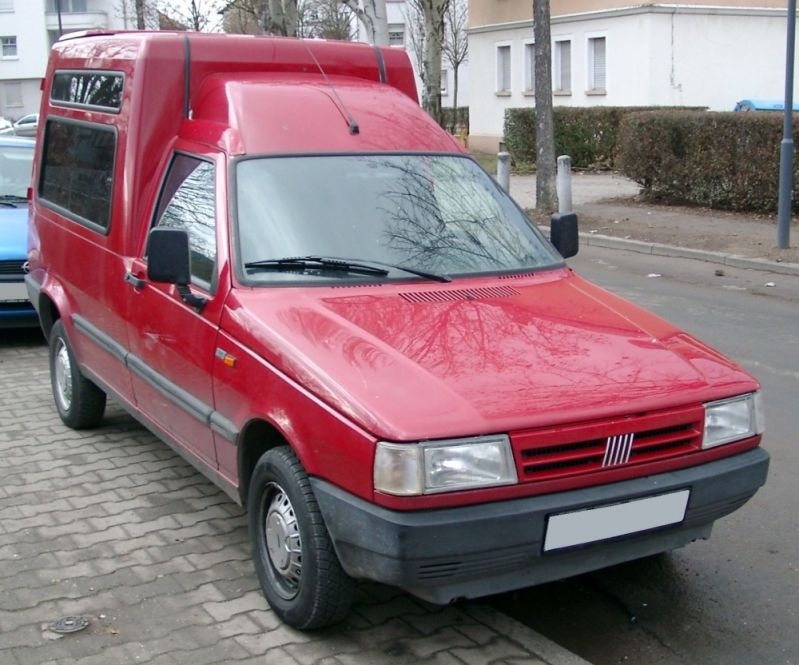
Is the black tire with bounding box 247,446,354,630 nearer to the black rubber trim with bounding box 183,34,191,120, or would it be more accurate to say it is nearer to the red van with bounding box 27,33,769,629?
the red van with bounding box 27,33,769,629

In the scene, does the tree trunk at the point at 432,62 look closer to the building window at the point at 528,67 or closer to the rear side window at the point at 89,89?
the building window at the point at 528,67

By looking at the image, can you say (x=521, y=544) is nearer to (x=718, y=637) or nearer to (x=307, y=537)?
(x=307, y=537)

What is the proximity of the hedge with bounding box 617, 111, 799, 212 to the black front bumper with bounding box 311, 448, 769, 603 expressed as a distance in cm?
1321

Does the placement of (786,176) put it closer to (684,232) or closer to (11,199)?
(684,232)

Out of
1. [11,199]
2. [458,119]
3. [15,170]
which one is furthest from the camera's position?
[458,119]

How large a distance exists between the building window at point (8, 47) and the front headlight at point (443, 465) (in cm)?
7795

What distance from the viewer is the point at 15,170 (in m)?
10.7

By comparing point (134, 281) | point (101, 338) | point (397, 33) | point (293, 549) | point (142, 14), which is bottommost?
point (293, 549)

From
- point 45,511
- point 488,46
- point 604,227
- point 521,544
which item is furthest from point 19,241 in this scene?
point 488,46

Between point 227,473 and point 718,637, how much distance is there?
2070 mm

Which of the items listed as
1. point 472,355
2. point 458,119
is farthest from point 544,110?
point 458,119

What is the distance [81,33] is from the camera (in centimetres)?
728

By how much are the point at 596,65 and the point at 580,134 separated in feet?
15.8

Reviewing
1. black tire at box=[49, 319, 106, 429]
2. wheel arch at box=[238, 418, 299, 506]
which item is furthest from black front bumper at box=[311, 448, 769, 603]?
black tire at box=[49, 319, 106, 429]
